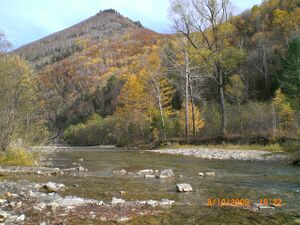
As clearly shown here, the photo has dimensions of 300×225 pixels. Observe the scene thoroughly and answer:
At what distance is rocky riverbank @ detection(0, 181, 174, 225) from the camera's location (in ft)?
23.6

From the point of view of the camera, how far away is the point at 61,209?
7980 mm

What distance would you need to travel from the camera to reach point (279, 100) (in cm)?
3681

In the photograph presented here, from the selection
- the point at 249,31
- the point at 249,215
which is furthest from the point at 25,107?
the point at 249,31

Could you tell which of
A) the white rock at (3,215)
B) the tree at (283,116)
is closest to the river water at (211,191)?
the white rock at (3,215)

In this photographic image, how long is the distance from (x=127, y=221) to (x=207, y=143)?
77.5 ft

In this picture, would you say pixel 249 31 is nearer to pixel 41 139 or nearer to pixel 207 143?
pixel 207 143

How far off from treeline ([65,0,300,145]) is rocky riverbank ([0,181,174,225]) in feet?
60.5

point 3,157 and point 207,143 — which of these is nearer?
point 3,157

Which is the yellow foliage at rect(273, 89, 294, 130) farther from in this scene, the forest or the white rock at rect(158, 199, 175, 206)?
the white rock at rect(158, 199, 175, 206)

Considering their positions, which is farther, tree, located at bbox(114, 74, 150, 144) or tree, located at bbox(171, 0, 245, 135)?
tree, located at bbox(114, 74, 150, 144)

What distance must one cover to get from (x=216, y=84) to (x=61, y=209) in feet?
134

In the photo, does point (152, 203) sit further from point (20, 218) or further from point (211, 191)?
point (20, 218)

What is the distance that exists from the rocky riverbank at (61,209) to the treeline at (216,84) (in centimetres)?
1844
